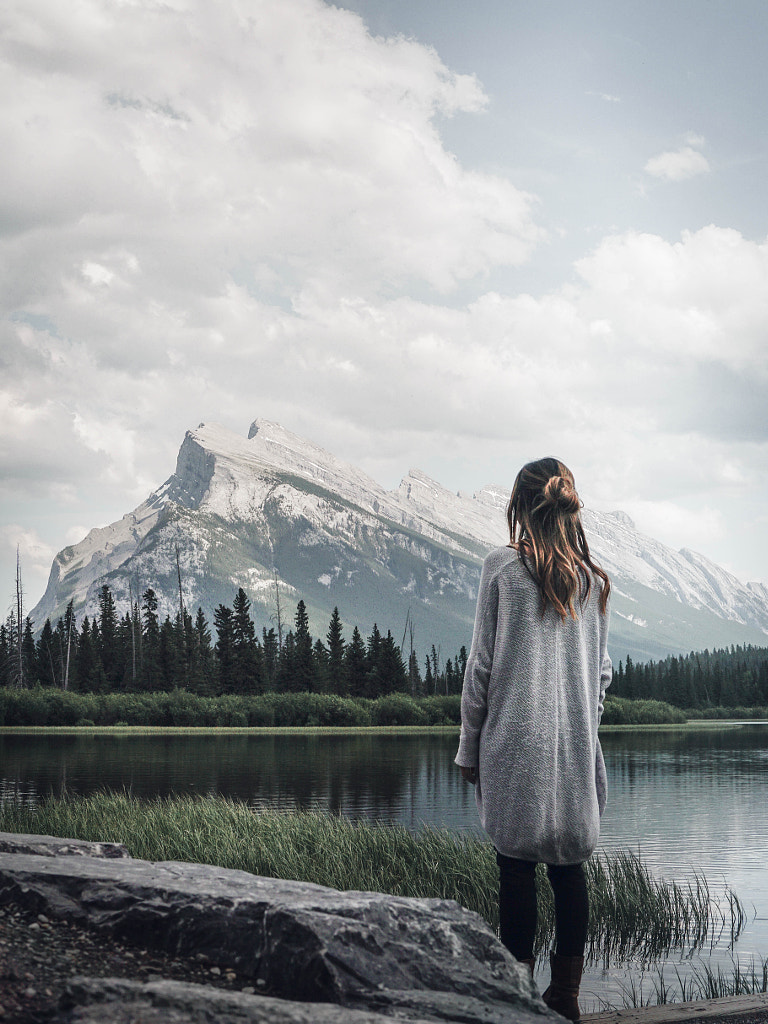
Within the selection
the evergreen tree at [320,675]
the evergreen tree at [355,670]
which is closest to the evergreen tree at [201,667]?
the evergreen tree at [320,675]

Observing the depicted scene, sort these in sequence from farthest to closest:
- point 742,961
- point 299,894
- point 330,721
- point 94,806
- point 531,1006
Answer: point 330,721 < point 94,806 < point 742,961 < point 299,894 < point 531,1006

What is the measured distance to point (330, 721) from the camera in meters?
86.8

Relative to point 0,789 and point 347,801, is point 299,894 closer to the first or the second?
point 347,801

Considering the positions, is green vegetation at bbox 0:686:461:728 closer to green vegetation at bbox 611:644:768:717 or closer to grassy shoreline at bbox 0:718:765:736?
grassy shoreline at bbox 0:718:765:736

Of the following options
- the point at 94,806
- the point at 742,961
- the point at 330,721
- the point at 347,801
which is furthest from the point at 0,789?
the point at 330,721

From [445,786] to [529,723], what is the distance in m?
31.5

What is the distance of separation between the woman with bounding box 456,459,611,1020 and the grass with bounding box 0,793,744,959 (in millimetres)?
5101

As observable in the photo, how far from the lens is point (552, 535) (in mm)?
5238

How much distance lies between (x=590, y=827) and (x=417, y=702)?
8552 centimetres

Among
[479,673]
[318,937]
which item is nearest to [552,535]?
[479,673]

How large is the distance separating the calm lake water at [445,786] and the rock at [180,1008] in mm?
5217

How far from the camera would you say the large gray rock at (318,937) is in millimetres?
4059

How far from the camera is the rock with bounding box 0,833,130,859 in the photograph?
6289mm

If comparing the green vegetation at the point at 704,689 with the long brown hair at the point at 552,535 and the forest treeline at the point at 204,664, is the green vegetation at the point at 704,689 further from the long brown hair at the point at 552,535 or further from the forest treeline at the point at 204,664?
the long brown hair at the point at 552,535
